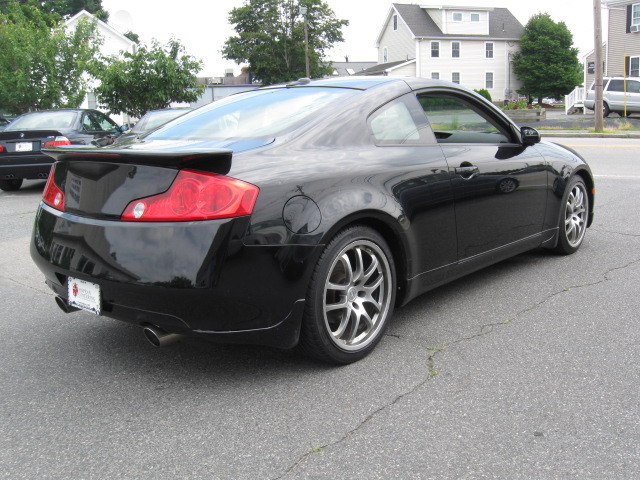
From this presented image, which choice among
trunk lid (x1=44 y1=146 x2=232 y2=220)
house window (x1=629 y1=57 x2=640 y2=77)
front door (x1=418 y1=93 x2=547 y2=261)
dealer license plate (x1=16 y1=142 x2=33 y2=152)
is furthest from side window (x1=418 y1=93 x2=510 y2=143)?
house window (x1=629 y1=57 x2=640 y2=77)

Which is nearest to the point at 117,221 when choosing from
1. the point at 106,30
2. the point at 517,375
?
the point at 517,375

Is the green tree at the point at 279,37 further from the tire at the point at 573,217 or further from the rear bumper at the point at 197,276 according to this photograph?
the rear bumper at the point at 197,276

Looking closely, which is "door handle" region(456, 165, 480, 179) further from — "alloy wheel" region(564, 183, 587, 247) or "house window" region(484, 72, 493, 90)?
"house window" region(484, 72, 493, 90)

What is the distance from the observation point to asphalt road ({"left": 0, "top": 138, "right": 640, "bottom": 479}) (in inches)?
95.7

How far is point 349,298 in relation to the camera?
10.8 ft

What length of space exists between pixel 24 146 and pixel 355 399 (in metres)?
9.27

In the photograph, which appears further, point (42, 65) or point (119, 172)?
point (42, 65)

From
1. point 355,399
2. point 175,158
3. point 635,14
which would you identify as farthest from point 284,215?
point 635,14

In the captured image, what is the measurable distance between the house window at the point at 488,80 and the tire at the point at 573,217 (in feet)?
173

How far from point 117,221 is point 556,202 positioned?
348cm

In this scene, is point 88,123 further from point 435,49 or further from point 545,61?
point 545,61

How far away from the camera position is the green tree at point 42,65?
2164 centimetres

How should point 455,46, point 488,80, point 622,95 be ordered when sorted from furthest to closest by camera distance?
point 488,80 → point 455,46 → point 622,95

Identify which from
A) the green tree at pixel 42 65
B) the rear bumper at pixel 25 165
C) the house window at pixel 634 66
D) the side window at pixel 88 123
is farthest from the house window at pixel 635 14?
the rear bumper at pixel 25 165
